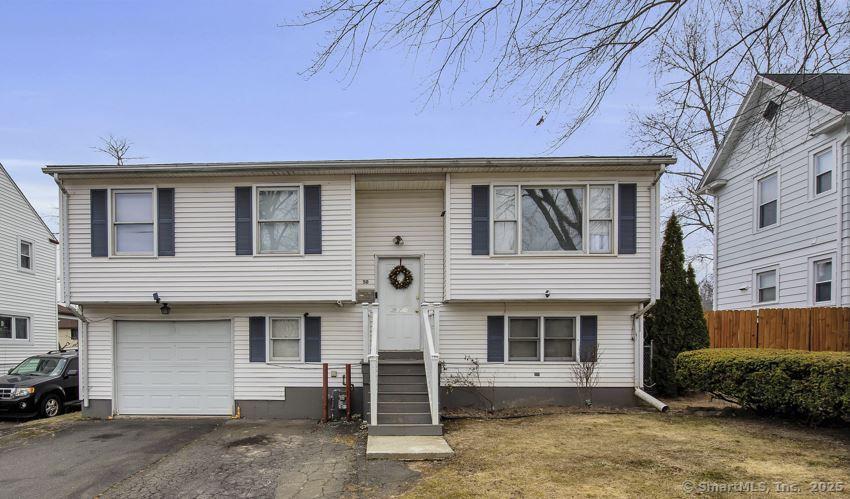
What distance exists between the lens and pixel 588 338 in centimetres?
1042

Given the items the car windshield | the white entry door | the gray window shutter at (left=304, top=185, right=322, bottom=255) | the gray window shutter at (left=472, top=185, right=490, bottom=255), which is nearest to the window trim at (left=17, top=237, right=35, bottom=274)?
the car windshield

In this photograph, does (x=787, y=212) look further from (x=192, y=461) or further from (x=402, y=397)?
(x=192, y=461)

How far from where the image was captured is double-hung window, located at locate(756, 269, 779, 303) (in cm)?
1334

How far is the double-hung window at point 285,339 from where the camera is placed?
10484 mm

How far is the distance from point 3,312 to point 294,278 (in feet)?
38.9

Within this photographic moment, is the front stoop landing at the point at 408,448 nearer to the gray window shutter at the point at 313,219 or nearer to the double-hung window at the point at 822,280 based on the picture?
the gray window shutter at the point at 313,219

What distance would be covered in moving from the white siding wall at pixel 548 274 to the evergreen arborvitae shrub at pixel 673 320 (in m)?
2.29

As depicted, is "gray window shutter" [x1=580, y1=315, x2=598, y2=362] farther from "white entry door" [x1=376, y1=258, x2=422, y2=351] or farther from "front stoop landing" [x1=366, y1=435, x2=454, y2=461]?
"front stoop landing" [x1=366, y1=435, x2=454, y2=461]

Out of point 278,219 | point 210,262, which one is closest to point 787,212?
point 278,219

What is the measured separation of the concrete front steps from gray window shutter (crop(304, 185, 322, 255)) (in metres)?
2.51

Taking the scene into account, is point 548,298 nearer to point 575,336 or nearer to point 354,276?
point 575,336

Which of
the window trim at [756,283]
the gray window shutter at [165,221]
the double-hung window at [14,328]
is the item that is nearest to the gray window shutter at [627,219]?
the window trim at [756,283]

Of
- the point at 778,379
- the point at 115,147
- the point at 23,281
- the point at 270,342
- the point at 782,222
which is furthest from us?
the point at 115,147

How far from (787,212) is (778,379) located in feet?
20.7
